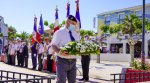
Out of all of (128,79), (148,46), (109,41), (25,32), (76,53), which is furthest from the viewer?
(25,32)

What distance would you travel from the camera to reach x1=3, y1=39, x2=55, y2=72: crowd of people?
65.5 feet

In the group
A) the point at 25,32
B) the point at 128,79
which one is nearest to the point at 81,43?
Answer: the point at 128,79

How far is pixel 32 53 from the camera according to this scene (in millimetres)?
22484

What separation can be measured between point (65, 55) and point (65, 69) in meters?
0.30

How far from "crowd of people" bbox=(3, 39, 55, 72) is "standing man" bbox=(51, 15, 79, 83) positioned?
10.5 m

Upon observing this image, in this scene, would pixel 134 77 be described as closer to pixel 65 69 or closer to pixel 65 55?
pixel 65 69

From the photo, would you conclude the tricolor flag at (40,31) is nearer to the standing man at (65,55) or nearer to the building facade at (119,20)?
the standing man at (65,55)

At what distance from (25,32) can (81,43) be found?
246ft

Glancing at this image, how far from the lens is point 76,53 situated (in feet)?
22.4

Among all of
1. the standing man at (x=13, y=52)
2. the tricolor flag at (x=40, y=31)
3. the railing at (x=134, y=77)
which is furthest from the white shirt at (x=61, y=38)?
the standing man at (x=13, y=52)

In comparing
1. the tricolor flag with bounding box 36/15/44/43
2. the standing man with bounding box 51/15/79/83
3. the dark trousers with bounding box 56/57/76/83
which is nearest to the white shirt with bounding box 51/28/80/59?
the standing man with bounding box 51/15/79/83

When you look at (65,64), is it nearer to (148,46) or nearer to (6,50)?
(6,50)

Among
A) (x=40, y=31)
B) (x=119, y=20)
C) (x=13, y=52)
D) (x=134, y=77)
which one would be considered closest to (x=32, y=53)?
(x=40, y=31)

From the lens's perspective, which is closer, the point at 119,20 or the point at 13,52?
the point at 13,52
